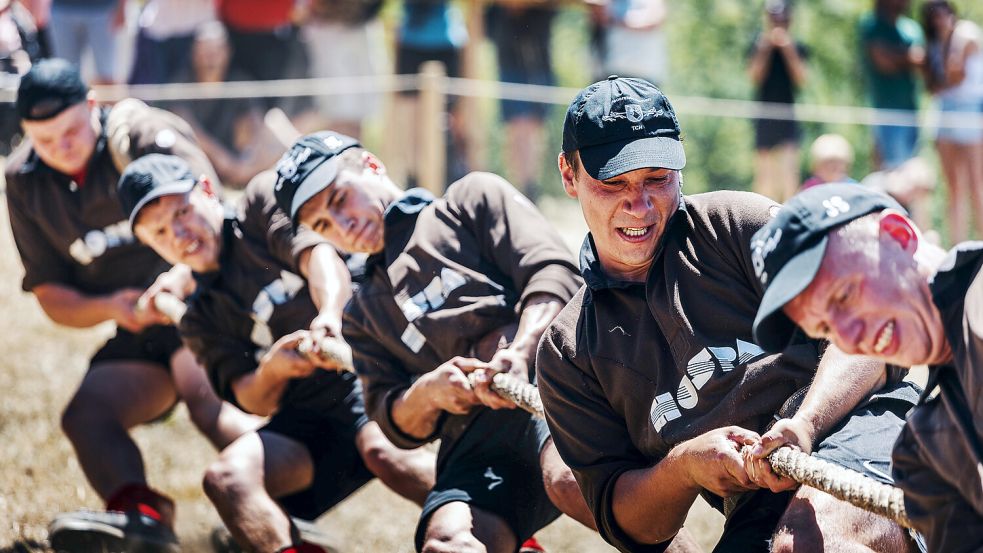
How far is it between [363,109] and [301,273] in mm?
5299

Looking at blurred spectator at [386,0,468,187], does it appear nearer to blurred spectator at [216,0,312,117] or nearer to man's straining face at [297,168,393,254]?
blurred spectator at [216,0,312,117]

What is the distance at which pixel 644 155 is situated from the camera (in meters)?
3.23

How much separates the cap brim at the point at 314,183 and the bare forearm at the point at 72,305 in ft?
6.49

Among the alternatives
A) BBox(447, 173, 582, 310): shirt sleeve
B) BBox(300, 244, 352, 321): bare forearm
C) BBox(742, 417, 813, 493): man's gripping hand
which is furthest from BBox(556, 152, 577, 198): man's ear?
BBox(300, 244, 352, 321): bare forearm

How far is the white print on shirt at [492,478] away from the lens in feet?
13.5

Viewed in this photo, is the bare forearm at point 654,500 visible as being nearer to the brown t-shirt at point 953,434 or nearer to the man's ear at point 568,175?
the brown t-shirt at point 953,434

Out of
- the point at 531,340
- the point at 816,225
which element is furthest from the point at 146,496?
the point at 816,225

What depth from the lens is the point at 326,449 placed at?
508 cm

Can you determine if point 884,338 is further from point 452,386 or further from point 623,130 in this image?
point 452,386

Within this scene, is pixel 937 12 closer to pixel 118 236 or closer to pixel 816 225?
pixel 118 236

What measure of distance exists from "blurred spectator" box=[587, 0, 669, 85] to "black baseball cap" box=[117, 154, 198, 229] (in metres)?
5.19

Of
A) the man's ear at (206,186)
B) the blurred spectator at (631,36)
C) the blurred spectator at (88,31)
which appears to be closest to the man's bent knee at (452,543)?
the man's ear at (206,186)

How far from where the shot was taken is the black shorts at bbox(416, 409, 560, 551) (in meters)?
4.07

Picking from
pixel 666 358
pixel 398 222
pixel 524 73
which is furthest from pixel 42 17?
pixel 666 358
